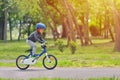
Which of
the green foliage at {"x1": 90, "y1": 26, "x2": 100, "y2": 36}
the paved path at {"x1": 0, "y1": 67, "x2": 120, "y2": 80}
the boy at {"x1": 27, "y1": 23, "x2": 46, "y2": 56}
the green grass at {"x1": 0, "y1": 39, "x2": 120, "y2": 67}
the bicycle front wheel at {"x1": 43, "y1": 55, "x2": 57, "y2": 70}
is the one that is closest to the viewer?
the paved path at {"x1": 0, "y1": 67, "x2": 120, "y2": 80}

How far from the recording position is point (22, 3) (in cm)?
4031

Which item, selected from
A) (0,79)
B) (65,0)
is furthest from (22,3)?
(0,79)

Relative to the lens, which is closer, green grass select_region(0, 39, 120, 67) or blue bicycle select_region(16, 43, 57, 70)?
blue bicycle select_region(16, 43, 57, 70)

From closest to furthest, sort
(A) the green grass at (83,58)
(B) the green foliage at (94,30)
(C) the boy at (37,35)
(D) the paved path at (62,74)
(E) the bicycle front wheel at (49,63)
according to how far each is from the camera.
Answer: (D) the paved path at (62,74) < (C) the boy at (37,35) < (E) the bicycle front wheel at (49,63) < (A) the green grass at (83,58) < (B) the green foliage at (94,30)

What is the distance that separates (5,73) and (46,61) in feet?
7.14

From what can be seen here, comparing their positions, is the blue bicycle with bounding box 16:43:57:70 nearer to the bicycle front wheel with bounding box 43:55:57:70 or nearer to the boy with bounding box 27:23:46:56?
the bicycle front wheel with bounding box 43:55:57:70

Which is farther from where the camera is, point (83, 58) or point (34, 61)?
point (83, 58)

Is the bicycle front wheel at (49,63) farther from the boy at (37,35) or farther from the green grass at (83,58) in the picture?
the green grass at (83,58)

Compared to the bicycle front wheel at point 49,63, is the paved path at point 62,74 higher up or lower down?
Answer: lower down

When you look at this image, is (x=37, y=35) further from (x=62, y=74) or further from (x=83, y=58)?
(x=83, y=58)

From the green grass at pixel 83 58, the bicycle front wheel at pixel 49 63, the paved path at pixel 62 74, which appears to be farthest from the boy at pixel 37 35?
the green grass at pixel 83 58

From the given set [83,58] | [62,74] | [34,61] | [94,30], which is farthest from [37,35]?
[94,30]

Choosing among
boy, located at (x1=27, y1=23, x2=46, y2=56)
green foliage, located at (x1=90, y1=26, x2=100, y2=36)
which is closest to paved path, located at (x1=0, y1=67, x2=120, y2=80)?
boy, located at (x1=27, y1=23, x2=46, y2=56)

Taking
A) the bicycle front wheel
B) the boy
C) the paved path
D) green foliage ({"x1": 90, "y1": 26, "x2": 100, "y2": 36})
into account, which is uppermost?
green foliage ({"x1": 90, "y1": 26, "x2": 100, "y2": 36})
